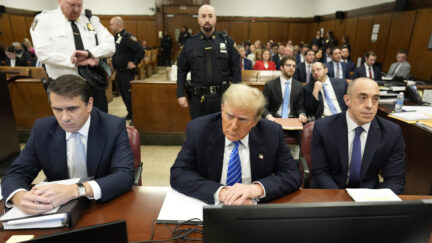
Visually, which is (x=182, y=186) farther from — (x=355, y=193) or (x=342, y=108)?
(x=342, y=108)

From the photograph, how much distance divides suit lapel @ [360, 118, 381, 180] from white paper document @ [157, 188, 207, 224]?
115 cm

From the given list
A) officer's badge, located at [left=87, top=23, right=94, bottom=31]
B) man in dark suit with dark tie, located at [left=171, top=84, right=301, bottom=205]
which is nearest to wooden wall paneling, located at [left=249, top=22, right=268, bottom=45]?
officer's badge, located at [left=87, top=23, right=94, bottom=31]

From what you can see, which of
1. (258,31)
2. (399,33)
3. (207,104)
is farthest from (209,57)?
(258,31)

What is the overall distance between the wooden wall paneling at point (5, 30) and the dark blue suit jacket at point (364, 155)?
12495 millimetres

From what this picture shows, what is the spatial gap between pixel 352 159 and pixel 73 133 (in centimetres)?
178

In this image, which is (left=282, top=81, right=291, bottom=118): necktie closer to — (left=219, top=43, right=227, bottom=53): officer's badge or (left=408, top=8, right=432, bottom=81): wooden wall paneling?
(left=219, top=43, right=227, bottom=53): officer's badge

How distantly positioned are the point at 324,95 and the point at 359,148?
6.24 feet

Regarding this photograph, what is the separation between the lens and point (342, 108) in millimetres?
3518

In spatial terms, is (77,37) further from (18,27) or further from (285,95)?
(18,27)

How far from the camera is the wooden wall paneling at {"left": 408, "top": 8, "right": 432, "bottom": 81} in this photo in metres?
6.30

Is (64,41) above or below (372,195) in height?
above

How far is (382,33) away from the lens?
815 centimetres

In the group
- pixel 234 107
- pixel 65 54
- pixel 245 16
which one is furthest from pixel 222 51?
pixel 245 16

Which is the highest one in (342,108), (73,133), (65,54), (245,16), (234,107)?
(245,16)
